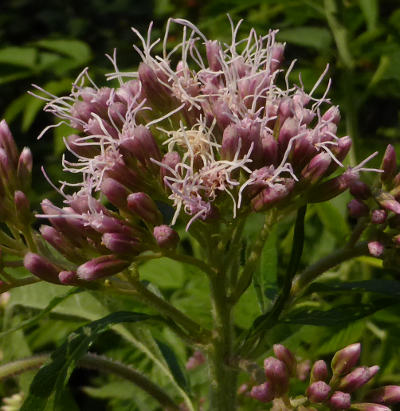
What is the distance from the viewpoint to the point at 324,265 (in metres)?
1.73

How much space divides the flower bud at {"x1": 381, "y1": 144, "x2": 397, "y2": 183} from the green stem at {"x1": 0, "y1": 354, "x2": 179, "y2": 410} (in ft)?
2.64

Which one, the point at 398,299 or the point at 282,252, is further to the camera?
the point at 282,252

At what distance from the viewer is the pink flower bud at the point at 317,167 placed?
63.4 inches

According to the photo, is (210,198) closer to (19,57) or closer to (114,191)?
(114,191)

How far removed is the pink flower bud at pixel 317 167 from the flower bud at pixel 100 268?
47 centimetres

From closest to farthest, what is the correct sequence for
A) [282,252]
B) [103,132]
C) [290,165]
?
[290,165], [103,132], [282,252]

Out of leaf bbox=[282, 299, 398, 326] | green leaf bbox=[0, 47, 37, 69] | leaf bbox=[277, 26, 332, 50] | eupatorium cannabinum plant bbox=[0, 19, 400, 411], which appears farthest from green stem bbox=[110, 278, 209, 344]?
green leaf bbox=[0, 47, 37, 69]

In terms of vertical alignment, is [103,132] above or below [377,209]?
above

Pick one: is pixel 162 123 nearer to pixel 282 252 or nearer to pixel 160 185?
pixel 160 185

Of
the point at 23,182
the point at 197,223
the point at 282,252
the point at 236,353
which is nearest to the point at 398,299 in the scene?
the point at 236,353

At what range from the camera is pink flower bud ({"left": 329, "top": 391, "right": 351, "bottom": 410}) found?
162cm

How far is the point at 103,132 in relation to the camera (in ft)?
5.62

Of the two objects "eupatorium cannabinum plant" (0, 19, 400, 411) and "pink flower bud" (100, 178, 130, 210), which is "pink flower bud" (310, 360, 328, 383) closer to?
"eupatorium cannabinum plant" (0, 19, 400, 411)

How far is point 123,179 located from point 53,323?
1.06 m
